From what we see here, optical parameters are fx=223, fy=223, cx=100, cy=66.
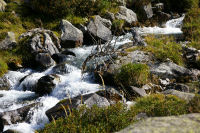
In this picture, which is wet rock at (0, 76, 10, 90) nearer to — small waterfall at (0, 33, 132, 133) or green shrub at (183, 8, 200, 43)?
small waterfall at (0, 33, 132, 133)

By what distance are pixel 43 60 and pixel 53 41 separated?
8.14 feet

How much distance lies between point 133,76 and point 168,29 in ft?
36.5

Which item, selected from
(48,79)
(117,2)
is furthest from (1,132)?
(117,2)

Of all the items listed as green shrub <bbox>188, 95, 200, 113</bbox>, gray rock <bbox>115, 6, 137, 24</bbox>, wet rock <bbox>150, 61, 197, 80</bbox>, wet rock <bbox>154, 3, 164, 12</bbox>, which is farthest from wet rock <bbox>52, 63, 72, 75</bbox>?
wet rock <bbox>154, 3, 164, 12</bbox>

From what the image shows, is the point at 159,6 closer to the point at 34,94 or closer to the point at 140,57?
the point at 140,57

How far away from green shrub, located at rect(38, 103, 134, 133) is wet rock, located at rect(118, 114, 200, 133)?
1657 mm

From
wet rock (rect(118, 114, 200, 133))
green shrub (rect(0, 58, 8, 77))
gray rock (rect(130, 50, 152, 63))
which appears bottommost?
gray rock (rect(130, 50, 152, 63))

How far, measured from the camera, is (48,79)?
9789 mm

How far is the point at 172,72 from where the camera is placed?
33.0 feet

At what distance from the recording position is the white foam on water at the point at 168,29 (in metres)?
17.3

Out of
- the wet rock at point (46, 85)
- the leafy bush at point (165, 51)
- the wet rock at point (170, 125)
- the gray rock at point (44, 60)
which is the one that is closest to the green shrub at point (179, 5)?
the leafy bush at point (165, 51)

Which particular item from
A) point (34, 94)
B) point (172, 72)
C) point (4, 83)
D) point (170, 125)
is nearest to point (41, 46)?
point (4, 83)

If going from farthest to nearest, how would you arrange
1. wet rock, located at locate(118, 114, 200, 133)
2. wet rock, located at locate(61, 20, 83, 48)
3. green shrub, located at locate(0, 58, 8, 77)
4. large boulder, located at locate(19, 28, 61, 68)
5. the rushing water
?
wet rock, located at locate(61, 20, 83, 48) < large boulder, located at locate(19, 28, 61, 68) < green shrub, located at locate(0, 58, 8, 77) < the rushing water < wet rock, located at locate(118, 114, 200, 133)

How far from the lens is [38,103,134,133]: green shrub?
14.3 feet
